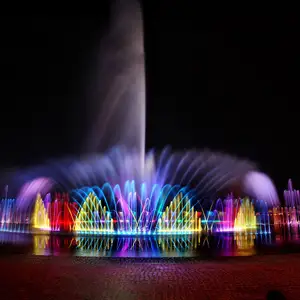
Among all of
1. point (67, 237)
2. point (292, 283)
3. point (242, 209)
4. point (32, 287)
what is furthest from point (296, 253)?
point (242, 209)

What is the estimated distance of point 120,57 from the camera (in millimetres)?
20891

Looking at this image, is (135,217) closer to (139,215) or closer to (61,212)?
(139,215)

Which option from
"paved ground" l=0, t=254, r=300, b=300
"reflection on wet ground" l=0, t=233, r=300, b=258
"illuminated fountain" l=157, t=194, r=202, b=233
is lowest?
"paved ground" l=0, t=254, r=300, b=300

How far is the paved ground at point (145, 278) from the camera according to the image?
6410 mm

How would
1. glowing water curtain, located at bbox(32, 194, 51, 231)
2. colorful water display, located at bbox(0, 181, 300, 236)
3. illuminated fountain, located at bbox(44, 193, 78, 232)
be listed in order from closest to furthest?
colorful water display, located at bbox(0, 181, 300, 236) → glowing water curtain, located at bbox(32, 194, 51, 231) → illuminated fountain, located at bbox(44, 193, 78, 232)

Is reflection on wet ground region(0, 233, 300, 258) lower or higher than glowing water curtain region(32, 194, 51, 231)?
lower

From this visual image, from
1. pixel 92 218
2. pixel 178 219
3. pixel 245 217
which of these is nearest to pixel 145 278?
pixel 178 219

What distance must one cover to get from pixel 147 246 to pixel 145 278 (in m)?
4.68

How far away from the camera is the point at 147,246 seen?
12.3 m

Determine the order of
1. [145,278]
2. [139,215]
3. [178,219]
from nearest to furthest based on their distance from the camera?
[145,278], [139,215], [178,219]

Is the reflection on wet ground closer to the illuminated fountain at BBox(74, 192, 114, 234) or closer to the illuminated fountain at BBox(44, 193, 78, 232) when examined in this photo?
the illuminated fountain at BBox(74, 192, 114, 234)

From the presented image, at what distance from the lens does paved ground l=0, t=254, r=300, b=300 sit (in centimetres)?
641

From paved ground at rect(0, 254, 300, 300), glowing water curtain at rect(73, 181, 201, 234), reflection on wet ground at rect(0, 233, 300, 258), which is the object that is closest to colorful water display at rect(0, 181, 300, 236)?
glowing water curtain at rect(73, 181, 201, 234)

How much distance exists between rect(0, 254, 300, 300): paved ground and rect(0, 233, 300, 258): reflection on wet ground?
3.10ft
